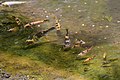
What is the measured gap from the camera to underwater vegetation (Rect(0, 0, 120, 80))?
1267 cm

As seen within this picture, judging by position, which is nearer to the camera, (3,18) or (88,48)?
(88,48)

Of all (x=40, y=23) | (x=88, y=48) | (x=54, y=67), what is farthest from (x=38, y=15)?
(x=54, y=67)

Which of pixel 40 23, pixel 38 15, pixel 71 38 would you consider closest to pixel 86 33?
pixel 71 38

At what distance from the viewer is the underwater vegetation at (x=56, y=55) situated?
41.6 feet

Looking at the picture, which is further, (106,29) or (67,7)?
(67,7)

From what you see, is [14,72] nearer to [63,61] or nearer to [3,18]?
[63,61]

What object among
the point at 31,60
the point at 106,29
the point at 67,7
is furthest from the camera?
the point at 67,7

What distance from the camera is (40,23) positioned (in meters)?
18.2

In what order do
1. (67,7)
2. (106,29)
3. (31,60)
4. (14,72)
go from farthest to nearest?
(67,7) → (106,29) → (31,60) → (14,72)

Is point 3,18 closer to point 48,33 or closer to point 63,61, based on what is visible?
point 48,33

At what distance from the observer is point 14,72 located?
12.8 meters

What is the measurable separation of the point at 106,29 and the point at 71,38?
2.49 metres

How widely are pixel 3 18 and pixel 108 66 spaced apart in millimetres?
8645

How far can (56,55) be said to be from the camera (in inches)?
555
